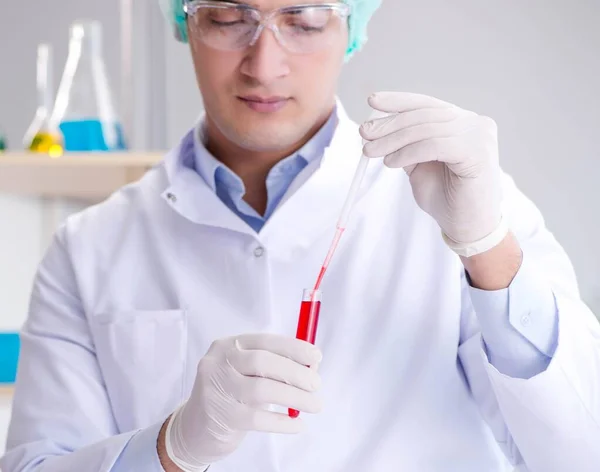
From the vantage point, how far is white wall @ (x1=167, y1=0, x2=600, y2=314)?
2.72m

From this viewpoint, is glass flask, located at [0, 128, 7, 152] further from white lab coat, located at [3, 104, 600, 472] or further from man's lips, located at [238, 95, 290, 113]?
man's lips, located at [238, 95, 290, 113]

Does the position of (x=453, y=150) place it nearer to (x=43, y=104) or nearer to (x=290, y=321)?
(x=290, y=321)

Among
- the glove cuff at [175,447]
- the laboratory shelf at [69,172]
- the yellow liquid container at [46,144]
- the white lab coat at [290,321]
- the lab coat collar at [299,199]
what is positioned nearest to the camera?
the glove cuff at [175,447]

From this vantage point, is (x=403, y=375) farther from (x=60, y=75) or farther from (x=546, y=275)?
(x=60, y=75)

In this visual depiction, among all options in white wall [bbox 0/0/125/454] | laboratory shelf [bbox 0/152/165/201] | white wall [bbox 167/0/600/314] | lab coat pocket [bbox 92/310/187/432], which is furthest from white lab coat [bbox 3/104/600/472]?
white wall [bbox 167/0/600/314]

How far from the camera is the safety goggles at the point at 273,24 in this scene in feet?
4.53

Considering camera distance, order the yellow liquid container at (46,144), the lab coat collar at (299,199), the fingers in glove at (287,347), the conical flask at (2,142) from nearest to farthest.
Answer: the fingers in glove at (287,347) → the lab coat collar at (299,199) → the yellow liquid container at (46,144) → the conical flask at (2,142)

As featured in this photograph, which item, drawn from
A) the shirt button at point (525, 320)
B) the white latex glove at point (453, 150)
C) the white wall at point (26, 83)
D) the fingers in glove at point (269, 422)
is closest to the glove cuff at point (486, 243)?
the white latex glove at point (453, 150)

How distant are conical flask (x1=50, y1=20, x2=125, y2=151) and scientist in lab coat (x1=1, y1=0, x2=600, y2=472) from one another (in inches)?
38.7

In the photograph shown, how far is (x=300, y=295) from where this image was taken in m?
1.42

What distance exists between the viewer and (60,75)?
106 inches

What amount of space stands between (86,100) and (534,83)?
1.36 m

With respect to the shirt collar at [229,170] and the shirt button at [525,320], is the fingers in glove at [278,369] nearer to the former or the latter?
the shirt button at [525,320]

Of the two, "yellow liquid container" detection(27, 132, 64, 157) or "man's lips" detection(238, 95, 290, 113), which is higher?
"man's lips" detection(238, 95, 290, 113)
